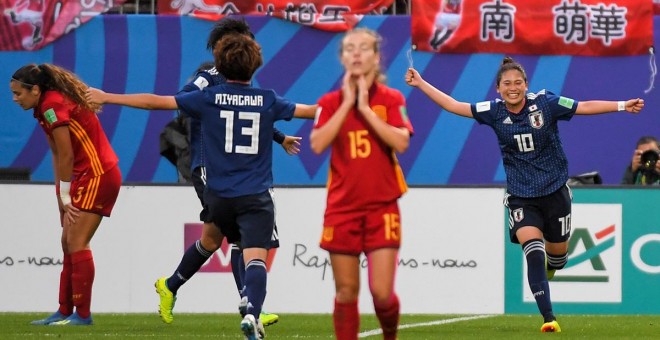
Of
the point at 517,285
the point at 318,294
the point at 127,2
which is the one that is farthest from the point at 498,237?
the point at 127,2

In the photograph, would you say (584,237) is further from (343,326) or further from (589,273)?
(343,326)

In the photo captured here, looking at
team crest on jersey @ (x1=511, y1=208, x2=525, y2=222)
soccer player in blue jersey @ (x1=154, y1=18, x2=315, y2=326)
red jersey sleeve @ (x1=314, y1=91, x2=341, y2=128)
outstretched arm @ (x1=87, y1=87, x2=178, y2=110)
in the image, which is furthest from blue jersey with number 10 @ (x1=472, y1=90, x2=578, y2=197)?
red jersey sleeve @ (x1=314, y1=91, x2=341, y2=128)

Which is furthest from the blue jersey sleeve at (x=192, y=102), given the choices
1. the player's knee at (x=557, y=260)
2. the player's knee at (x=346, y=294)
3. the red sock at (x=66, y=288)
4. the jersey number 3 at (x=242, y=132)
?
the player's knee at (x=557, y=260)

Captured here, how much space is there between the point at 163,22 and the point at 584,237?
538cm

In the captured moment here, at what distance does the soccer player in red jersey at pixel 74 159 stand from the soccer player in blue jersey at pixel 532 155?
2256 millimetres

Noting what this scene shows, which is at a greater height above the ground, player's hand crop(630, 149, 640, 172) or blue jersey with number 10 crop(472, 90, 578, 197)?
blue jersey with number 10 crop(472, 90, 578, 197)

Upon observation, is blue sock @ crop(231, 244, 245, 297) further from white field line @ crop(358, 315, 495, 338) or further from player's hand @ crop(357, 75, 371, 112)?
player's hand @ crop(357, 75, 371, 112)

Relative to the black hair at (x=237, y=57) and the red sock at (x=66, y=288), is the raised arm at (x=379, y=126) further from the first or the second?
the red sock at (x=66, y=288)

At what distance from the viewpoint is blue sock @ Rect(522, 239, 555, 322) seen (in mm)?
9828

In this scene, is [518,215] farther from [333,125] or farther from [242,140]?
[333,125]

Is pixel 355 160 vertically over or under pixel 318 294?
over

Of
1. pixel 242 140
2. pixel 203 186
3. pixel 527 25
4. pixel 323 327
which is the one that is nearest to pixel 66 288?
pixel 203 186

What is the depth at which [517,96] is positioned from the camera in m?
9.86

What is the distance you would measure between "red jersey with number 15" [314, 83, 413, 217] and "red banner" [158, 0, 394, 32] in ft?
27.4
